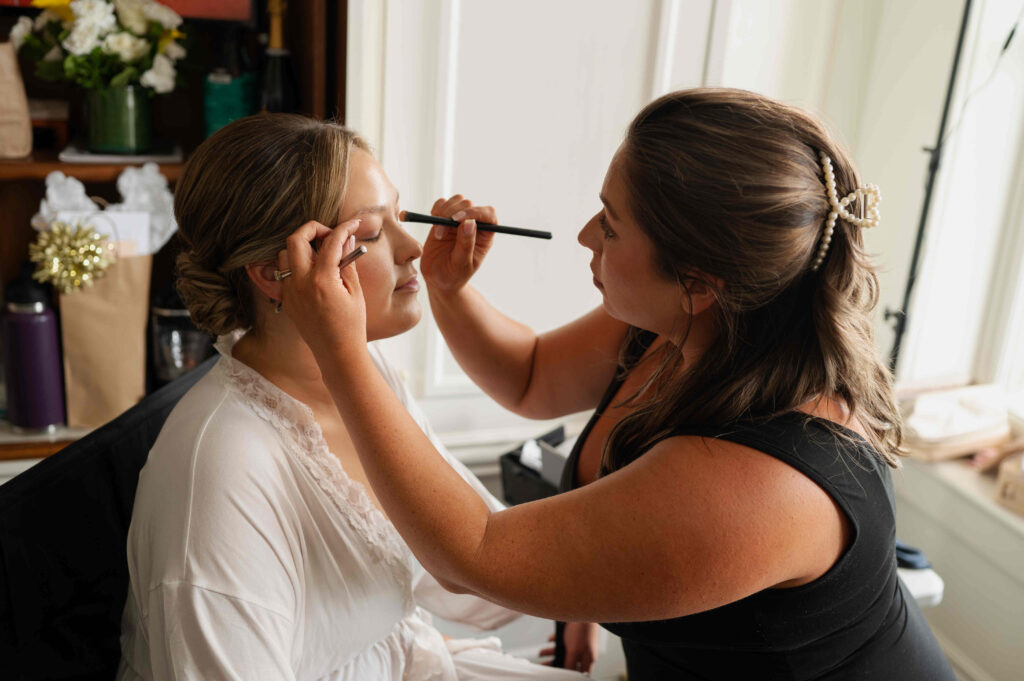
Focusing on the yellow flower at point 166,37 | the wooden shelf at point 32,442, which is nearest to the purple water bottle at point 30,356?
the wooden shelf at point 32,442

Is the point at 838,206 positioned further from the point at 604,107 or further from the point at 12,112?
the point at 12,112

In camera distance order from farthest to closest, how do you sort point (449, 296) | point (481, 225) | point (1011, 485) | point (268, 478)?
point (1011, 485) < point (449, 296) < point (481, 225) < point (268, 478)

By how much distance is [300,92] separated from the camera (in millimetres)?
1886

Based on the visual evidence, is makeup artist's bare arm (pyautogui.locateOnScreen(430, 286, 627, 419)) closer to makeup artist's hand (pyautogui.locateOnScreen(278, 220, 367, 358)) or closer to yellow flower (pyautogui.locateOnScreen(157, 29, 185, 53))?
makeup artist's hand (pyautogui.locateOnScreen(278, 220, 367, 358))

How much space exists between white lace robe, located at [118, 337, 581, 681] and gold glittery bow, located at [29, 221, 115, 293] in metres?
0.69

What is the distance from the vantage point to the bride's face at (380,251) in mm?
1171

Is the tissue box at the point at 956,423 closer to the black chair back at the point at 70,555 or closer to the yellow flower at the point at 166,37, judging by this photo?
the black chair back at the point at 70,555

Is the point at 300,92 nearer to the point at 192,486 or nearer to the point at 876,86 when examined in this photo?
the point at 192,486

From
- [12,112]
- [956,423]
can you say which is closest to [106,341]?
[12,112]

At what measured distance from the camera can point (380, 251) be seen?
120 centimetres

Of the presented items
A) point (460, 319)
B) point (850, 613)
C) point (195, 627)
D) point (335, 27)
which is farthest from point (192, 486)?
point (335, 27)

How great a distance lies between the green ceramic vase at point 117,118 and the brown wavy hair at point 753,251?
1.13 m

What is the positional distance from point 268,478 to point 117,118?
1.03 m

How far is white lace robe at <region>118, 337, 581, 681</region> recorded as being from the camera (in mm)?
976
